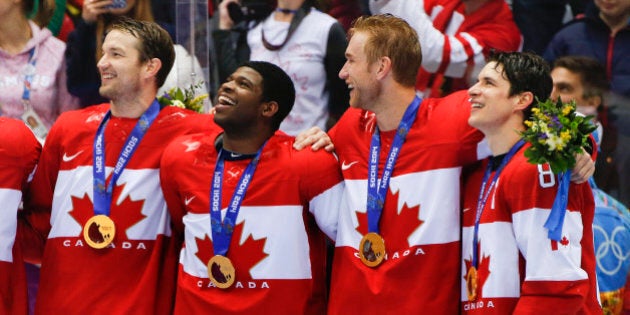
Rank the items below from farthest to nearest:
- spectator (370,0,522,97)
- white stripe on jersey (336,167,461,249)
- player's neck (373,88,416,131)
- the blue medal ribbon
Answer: spectator (370,0,522,97), player's neck (373,88,416,131), white stripe on jersey (336,167,461,249), the blue medal ribbon

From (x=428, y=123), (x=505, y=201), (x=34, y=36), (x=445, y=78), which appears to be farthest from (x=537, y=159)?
(x=34, y=36)

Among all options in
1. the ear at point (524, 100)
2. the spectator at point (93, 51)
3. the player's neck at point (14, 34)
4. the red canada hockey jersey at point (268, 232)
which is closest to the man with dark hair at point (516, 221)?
the ear at point (524, 100)

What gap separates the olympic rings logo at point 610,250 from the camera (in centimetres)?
498

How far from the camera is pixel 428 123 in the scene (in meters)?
4.29

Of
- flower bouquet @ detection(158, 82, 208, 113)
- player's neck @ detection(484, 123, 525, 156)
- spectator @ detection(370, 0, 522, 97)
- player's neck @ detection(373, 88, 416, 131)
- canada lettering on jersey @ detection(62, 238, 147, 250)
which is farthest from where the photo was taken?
spectator @ detection(370, 0, 522, 97)

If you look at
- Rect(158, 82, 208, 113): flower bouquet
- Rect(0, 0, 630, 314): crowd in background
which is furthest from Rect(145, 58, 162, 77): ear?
Rect(0, 0, 630, 314): crowd in background

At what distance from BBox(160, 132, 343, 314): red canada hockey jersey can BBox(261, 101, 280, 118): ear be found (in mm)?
137

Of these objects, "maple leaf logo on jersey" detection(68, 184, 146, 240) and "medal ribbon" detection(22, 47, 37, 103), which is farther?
"medal ribbon" detection(22, 47, 37, 103)

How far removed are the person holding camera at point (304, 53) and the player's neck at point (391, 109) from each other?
1.29 meters

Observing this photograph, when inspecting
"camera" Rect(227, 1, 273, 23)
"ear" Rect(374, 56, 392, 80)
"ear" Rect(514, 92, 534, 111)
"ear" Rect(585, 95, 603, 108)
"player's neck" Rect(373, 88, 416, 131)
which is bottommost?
"ear" Rect(585, 95, 603, 108)

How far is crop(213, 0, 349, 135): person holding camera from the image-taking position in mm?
5688

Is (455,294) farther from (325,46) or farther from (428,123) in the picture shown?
(325,46)

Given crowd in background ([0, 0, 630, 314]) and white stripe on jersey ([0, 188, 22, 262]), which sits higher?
crowd in background ([0, 0, 630, 314])

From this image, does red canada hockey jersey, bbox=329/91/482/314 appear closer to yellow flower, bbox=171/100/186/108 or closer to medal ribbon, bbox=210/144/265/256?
medal ribbon, bbox=210/144/265/256
